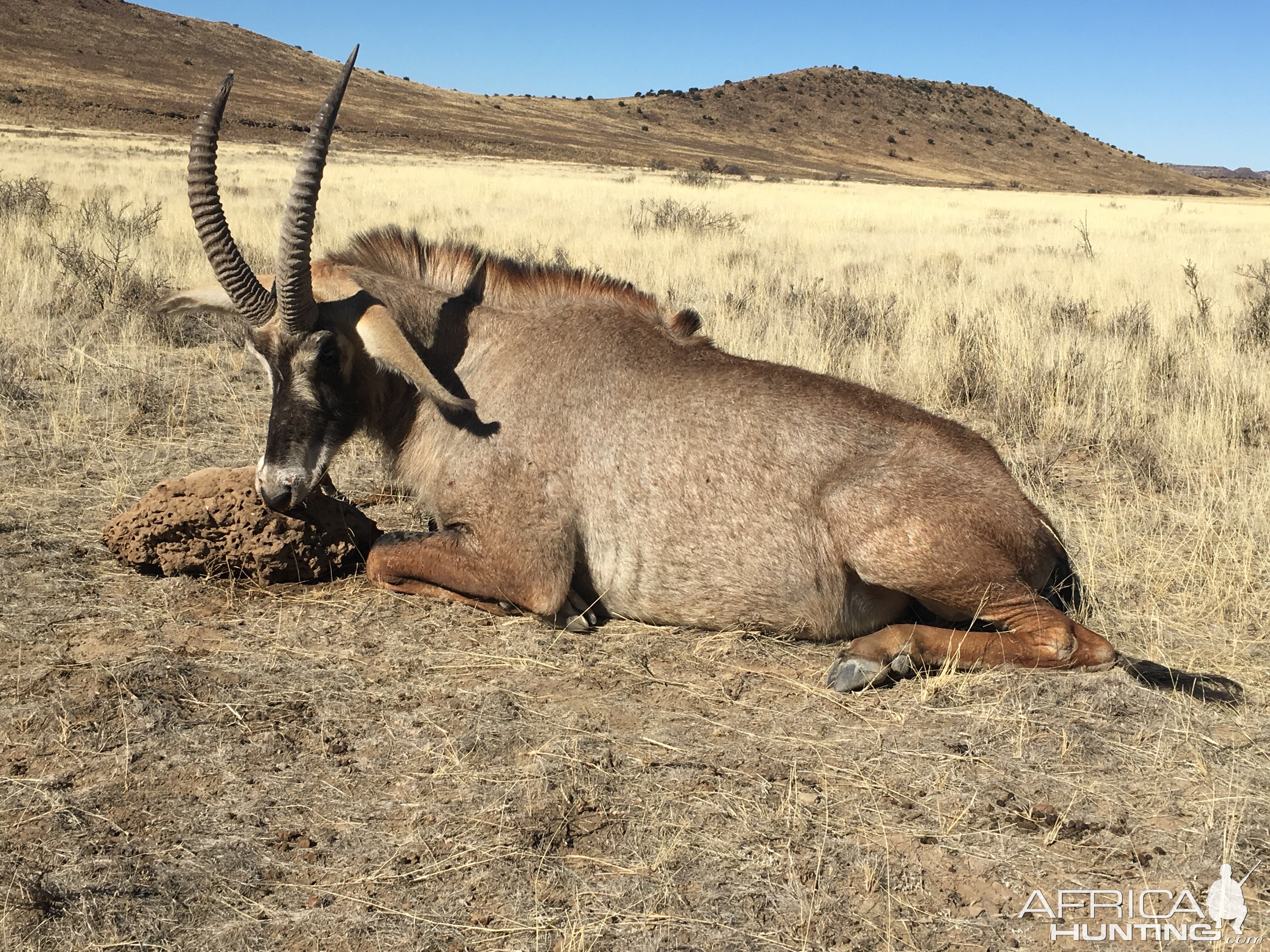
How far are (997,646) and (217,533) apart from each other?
428 centimetres

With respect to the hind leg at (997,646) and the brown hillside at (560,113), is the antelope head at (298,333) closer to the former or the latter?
the hind leg at (997,646)

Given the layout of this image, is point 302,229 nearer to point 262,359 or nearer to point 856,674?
point 262,359

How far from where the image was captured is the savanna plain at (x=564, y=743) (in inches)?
128

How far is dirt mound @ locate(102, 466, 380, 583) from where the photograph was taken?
18.8ft

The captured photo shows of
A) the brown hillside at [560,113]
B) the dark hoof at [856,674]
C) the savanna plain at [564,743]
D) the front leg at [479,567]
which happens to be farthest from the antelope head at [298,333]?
the brown hillside at [560,113]

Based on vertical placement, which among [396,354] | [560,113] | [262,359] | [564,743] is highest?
[560,113]

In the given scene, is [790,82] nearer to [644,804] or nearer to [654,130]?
[654,130]

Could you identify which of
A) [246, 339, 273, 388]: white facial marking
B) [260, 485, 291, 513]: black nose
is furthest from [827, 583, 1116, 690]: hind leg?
[246, 339, 273, 388]: white facial marking

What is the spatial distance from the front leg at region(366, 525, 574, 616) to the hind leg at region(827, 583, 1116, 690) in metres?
1.52

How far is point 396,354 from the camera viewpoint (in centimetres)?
532

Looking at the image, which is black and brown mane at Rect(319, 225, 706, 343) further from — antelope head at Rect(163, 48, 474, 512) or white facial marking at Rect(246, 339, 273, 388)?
white facial marking at Rect(246, 339, 273, 388)

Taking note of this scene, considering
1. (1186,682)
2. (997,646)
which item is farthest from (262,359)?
(1186,682)

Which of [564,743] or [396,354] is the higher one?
[396,354]

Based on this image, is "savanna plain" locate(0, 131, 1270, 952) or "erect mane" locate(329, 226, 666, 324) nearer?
"savanna plain" locate(0, 131, 1270, 952)
